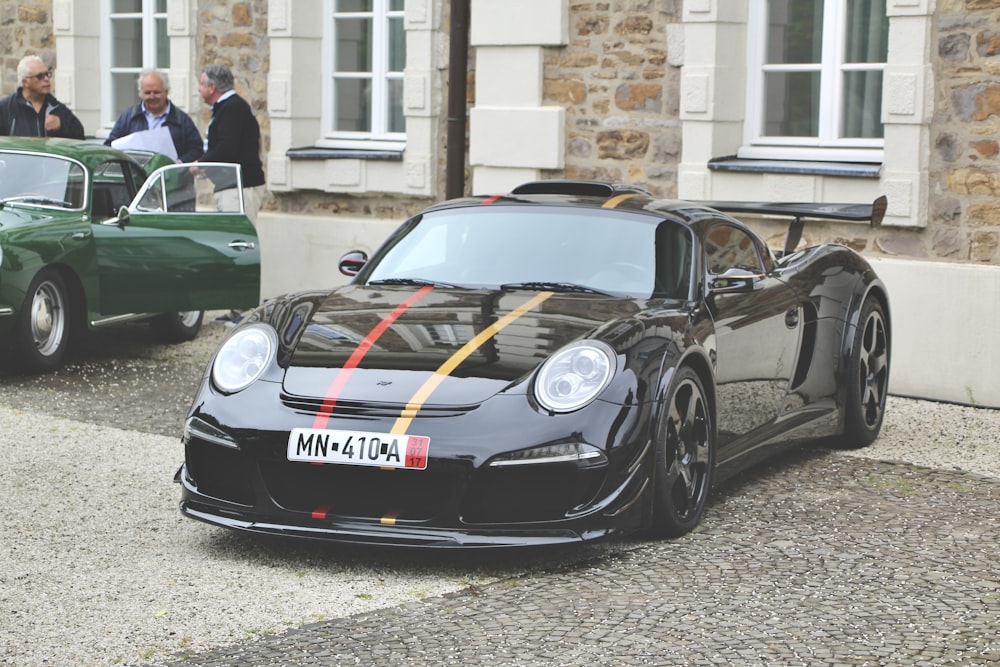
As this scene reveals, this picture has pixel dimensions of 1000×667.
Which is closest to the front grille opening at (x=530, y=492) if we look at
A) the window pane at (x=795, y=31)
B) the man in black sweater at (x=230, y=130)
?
the window pane at (x=795, y=31)

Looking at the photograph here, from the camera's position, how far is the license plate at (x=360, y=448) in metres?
5.39

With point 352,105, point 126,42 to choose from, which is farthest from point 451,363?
point 126,42

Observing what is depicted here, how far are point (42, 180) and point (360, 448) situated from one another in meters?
5.80

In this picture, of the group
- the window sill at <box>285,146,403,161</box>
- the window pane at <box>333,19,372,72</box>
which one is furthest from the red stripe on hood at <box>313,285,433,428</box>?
the window pane at <box>333,19,372,72</box>

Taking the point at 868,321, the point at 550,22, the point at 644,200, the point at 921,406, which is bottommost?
the point at 921,406

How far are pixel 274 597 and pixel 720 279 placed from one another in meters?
2.43

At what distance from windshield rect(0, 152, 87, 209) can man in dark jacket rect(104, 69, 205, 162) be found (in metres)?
2.32

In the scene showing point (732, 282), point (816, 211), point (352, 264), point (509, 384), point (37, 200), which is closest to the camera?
point (509, 384)

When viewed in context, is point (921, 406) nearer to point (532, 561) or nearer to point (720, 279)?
point (720, 279)

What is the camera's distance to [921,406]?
32.4 ft

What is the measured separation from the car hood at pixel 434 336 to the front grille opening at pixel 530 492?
0.30 meters

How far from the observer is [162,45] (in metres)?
15.7

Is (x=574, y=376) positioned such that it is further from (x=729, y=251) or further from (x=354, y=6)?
(x=354, y=6)

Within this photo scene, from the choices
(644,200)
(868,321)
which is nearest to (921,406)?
(868,321)
